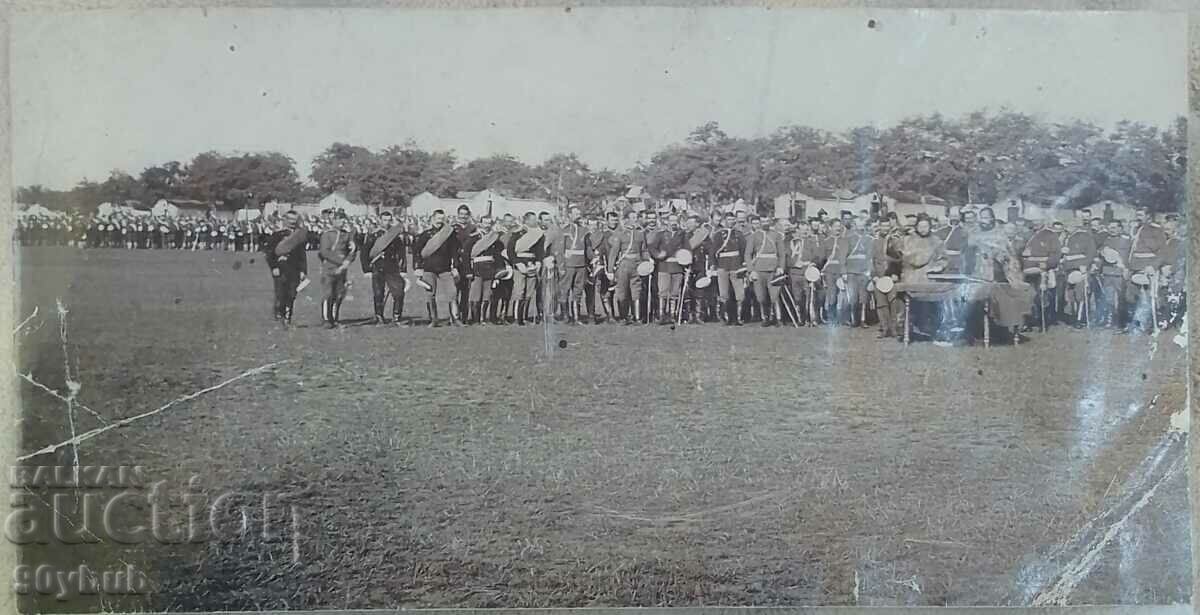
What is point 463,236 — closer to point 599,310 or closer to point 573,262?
point 573,262

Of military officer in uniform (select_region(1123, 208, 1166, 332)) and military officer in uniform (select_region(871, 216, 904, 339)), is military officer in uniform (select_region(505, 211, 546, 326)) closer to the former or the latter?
military officer in uniform (select_region(871, 216, 904, 339))

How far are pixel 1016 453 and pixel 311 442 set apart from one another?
183 centimetres

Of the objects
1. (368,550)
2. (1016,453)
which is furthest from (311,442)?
(1016,453)

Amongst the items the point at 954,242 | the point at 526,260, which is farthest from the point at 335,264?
the point at 954,242

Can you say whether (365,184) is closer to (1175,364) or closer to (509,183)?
(509,183)

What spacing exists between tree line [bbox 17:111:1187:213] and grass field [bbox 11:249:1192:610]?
21 cm

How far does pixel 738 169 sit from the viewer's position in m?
2.03

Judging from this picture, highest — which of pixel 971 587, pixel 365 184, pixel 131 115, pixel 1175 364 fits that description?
pixel 131 115

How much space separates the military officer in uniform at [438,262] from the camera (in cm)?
205

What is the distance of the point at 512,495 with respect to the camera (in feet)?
6.56

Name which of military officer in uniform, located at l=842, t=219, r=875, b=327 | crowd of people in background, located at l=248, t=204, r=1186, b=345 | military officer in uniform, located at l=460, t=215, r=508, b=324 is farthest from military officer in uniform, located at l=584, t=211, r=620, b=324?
military officer in uniform, located at l=842, t=219, r=875, b=327

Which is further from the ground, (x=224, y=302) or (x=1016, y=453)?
(x=224, y=302)

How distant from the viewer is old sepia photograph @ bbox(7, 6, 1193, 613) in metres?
2.00

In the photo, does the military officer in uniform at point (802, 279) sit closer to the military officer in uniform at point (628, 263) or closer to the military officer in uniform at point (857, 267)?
the military officer in uniform at point (857, 267)
